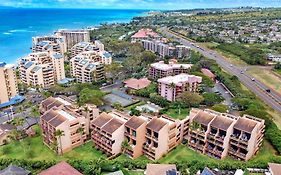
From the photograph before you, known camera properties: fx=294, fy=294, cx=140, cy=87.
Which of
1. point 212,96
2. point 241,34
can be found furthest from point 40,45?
point 241,34

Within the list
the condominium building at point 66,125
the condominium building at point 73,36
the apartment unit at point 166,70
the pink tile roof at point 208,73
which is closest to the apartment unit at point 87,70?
the apartment unit at point 166,70

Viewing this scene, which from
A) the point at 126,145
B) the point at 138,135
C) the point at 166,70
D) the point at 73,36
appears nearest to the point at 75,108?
the point at 126,145

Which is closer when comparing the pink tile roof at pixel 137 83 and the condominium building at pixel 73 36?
the pink tile roof at pixel 137 83

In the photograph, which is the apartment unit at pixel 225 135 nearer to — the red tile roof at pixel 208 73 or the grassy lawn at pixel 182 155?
the grassy lawn at pixel 182 155

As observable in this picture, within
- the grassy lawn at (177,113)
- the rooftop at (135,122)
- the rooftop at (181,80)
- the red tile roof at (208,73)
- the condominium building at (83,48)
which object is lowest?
the grassy lawn at (177,113)

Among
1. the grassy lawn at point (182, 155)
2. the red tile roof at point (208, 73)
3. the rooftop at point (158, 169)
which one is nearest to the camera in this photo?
the rooftop at point (158, 169)

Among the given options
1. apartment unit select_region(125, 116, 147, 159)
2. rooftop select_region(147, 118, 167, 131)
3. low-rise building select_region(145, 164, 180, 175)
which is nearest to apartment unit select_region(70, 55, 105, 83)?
apartment unit select_region(125, 116, 147, 159)

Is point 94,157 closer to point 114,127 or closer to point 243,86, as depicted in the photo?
point 114,127

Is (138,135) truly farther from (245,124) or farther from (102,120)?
(245,124)

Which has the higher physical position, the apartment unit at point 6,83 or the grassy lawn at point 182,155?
the apartment unit at point 6,83
